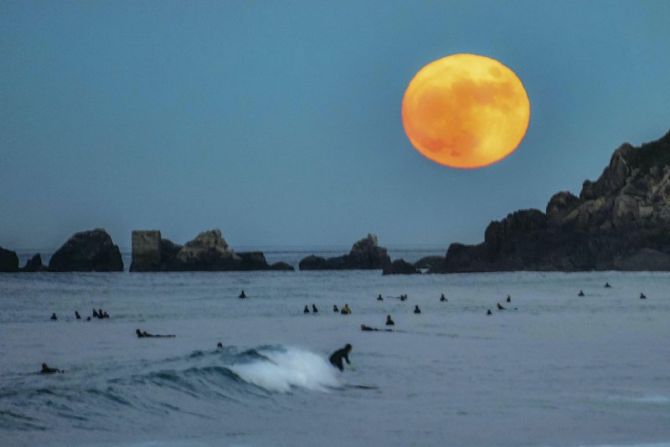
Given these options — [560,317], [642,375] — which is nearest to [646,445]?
[642,375]

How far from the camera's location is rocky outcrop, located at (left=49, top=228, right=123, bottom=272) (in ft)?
615

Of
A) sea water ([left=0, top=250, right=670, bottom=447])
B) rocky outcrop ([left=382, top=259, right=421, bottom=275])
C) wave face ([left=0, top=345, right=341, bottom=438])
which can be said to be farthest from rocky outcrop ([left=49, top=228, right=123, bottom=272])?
wave face ([left=0, top=345, right=341, bottom=438])

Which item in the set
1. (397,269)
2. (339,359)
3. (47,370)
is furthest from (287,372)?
(397,269)

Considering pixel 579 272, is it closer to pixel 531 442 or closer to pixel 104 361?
pixel 104 361

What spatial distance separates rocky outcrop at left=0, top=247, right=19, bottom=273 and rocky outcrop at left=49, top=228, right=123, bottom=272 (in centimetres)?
611

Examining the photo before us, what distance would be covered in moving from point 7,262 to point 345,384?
163 meters

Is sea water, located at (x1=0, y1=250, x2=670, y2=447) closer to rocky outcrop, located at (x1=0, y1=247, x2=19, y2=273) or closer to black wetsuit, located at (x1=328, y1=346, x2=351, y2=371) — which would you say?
black wetsuit, located at (x1=328, y1=346, x2=351, y2=371)

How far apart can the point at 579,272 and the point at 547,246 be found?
980cm

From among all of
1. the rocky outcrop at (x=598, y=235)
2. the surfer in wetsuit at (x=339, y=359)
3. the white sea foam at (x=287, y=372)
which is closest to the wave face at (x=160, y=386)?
the white sea foam at (x=287, y=372)

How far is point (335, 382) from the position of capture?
101 ft

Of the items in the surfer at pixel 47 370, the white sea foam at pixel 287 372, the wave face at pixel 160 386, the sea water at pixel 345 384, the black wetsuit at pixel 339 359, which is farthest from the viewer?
the black wetsuit at pixel 339 359

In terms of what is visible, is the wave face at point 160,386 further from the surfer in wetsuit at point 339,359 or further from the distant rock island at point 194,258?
the distant rock island at point 194,258

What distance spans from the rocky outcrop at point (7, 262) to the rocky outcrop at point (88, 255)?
6.11 m

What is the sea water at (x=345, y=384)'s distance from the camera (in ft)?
71.4
